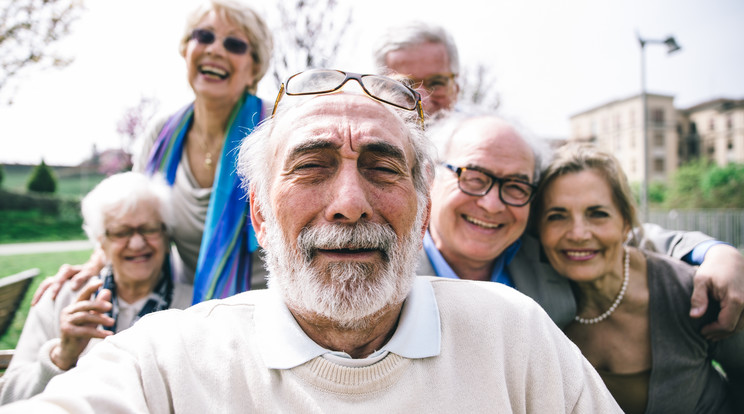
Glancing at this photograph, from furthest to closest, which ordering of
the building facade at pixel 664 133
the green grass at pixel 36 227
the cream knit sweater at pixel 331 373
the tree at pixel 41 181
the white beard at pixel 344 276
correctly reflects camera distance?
the building facade at pixel 664 133
the tree at pixel 41 181
the green grass at pixel 36 227
the white beard at pixel 344 276
the cream knit sweater at pixel 331 373

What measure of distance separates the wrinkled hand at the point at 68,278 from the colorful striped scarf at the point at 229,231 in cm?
59

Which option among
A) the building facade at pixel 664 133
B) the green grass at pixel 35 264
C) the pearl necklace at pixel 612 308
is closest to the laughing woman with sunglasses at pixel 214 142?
the pearl necklace at pixel 612 308

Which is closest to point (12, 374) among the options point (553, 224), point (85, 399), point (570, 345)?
point (85, 399)

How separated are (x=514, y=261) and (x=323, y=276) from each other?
1.41 meters

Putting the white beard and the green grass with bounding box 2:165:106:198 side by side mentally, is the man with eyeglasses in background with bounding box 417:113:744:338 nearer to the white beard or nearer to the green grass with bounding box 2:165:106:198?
the white beard

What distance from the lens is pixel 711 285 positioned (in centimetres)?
229

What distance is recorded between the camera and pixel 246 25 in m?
2.98

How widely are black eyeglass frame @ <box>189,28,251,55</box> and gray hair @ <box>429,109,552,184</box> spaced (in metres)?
1.38

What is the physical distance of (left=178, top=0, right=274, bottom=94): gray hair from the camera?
2930mm

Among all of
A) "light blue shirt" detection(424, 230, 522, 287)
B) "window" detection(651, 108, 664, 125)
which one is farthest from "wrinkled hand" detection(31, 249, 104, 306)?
"window" detection(651, 108, 664, 125)

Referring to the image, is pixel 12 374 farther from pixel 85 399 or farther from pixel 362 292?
pixel 362 292

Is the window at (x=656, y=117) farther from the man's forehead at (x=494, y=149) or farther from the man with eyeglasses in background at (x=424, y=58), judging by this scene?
the man's forehead at (x=494, y=149)

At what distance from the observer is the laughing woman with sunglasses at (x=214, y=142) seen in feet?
8.70

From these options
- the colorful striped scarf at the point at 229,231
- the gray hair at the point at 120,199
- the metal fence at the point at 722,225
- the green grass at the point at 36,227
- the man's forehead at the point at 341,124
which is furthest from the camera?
the green grass at the point at 36,227
